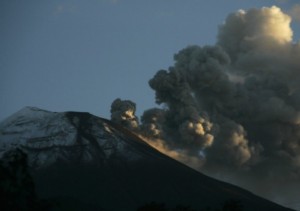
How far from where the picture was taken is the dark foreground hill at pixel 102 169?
13000 cm

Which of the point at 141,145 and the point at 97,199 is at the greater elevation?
the point at 141,145

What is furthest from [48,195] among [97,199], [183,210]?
[183,210]

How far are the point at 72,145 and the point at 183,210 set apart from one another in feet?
300

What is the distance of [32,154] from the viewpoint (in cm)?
15075

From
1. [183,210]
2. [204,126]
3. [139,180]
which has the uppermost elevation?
[204,126]

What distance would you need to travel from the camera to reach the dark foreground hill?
13000cm

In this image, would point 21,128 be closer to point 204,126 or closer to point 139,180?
point 139,180

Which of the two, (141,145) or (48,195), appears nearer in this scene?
(48,195)

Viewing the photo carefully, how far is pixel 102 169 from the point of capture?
475 ft

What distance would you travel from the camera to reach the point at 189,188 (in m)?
137

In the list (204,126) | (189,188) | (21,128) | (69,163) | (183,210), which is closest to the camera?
(183,210)

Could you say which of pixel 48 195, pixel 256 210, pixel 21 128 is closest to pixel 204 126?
pixel 256 210

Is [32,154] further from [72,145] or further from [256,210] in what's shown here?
[256,210]

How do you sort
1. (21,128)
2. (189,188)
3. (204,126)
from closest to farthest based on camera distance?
(204,126), (189,188), (21,128)
